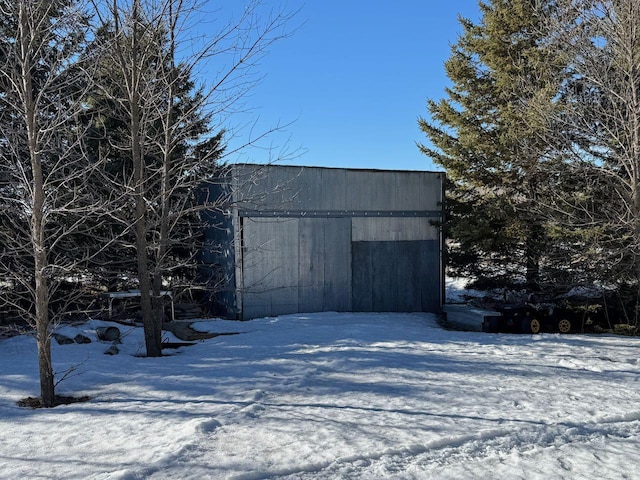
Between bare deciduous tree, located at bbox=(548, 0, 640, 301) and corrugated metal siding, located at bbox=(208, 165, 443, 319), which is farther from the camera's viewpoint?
corrugated metal siding, located at bbox=(208, 165, 443, 319)

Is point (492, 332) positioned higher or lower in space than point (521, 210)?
lower

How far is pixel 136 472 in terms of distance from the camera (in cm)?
376

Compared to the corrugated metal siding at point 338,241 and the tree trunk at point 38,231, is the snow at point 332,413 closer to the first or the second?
the tree trunk at point 38,231

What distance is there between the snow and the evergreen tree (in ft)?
15.3

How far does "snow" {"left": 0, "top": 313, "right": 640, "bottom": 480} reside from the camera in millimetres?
3930

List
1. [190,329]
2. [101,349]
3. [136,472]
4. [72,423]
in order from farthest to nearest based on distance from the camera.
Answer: [190,329] → [101,349] → [72,423] → [136,472]

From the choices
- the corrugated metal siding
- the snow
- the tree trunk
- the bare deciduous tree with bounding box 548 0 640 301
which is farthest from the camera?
the corrugated metal siding

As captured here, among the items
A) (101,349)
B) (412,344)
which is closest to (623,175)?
(412,344)

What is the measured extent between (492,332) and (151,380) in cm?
799

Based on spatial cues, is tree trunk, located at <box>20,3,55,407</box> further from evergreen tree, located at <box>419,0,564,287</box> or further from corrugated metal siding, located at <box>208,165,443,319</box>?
evergreen tree, located at <box>419,0,564,287</box>

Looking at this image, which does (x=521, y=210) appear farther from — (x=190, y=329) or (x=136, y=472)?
(x=136, y=472)

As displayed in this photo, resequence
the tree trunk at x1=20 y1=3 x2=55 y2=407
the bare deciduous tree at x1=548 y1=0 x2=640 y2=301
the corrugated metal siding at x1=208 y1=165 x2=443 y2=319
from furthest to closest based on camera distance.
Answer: the corrugated metal siding at x1=208 y1=165 x2=443 y2=319, the bare deciduous tree at x1=548 y1=0 x2=640 y2=301, the tree trunk at x1=20 y1=3 x2=55 y2=407

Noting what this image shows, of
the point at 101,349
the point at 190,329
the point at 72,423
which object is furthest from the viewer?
the point at 190,329

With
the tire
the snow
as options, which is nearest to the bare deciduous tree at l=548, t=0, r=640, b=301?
the tire
